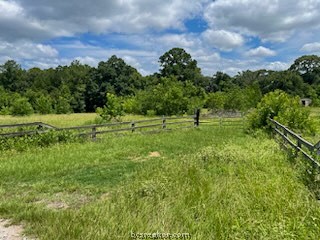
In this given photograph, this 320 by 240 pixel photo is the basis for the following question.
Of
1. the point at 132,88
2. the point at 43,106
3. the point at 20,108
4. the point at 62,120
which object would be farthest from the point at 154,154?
the point at 132,88

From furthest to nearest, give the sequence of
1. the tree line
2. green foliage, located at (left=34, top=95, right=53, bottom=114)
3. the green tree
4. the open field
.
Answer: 1. the green tree
2. green foliage, located at (left=34, top=95, right=53, bottom=114)
3. the tree line
4. the open field

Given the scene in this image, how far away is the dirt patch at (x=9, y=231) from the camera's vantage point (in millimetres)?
3732

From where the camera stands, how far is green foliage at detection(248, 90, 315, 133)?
14258 millimetres

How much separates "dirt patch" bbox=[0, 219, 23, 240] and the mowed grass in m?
0.12

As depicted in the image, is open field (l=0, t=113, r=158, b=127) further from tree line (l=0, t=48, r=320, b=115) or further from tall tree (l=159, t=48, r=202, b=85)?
tall tree (l=159, t=48, r=202, b=85)

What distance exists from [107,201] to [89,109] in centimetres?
5622

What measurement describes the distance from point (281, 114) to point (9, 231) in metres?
13.3

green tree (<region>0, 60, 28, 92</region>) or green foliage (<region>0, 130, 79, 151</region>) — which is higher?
green tree (<region>0, 60, 28, 92</region>)

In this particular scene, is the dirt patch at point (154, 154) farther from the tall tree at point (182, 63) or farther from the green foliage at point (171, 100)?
the tall tree at point (182, 63)

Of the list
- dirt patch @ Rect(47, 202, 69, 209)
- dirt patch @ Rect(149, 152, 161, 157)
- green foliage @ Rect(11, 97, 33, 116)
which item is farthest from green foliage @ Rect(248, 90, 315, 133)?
green foliage @ Rect(11, 97, 33, 116)

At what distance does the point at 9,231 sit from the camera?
12.9ft

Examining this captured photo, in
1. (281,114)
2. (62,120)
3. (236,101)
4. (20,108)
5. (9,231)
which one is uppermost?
(281,114)

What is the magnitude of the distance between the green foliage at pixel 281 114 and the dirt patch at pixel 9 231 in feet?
41.2

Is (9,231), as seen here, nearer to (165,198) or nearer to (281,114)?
(165,198)
